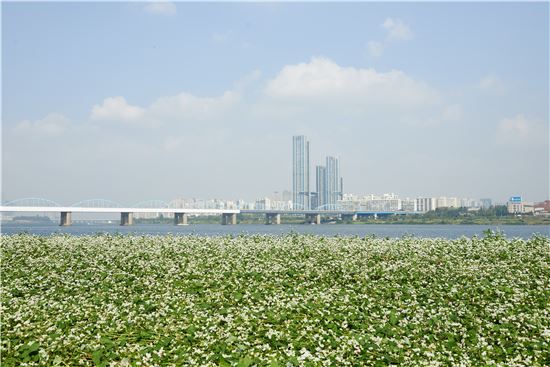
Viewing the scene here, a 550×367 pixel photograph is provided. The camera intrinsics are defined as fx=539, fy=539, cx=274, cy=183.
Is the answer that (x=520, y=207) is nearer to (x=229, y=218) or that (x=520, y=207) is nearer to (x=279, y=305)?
(x=229, y=218)

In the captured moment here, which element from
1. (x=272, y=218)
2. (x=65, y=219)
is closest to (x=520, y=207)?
(x=272, y=218)

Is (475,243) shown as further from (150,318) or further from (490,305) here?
(150,318)

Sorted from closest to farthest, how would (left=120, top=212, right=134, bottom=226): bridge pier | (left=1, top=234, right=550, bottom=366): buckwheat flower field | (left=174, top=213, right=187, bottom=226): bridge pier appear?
(left=1, top=234, right=550, bottom=366): buckwheat flower field, (left=120, top=212, right=134, bottom=226): bridge pier, (left=174, top=213, right=187, bottom=226): bridge pier

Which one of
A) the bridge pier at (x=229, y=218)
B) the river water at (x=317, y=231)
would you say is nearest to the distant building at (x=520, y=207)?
the river water at (x=317, y=231)

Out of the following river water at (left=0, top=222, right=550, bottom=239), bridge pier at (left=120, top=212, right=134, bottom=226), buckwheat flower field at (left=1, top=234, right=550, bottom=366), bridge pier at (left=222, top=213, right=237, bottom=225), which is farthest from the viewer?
bridge pier at (left=222, top=213, right=237, bottom=225)

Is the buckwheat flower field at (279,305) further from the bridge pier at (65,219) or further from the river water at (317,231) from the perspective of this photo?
the bridge pier at (65,219)

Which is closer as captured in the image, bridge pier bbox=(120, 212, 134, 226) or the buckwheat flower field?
the buckwheat flower field

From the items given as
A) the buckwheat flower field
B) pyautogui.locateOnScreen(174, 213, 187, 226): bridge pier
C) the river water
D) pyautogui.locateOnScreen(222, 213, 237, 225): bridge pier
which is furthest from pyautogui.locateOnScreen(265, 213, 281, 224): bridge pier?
the buckwheat flower field

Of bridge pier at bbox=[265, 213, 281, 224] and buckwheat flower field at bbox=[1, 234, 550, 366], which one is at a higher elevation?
buckwheat flower field at bbox=[1, 234, 550, 366]

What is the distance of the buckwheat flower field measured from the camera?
35.5 feet

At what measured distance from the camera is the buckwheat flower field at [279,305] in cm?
1081

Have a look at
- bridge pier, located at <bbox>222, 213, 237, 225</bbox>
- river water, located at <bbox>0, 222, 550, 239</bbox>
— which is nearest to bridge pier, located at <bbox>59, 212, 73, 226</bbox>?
river water, located at <bbox>0, 222, 550, 239</bbox>

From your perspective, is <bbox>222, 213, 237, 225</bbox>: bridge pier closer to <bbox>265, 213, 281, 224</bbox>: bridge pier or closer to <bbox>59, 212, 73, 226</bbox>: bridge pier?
<bbox>265, 213, 281, 224</bbox>: bridge pier

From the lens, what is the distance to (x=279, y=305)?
45.5 ft
